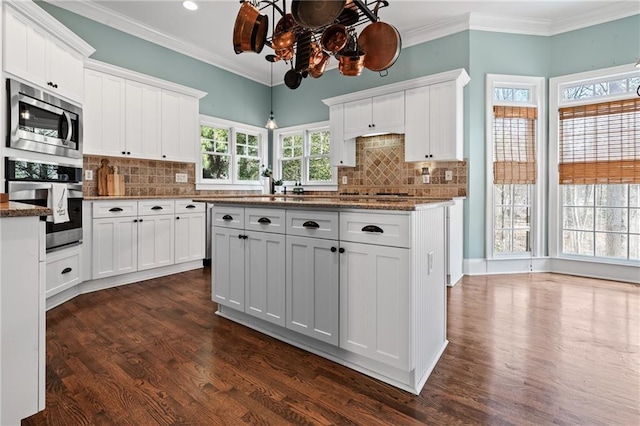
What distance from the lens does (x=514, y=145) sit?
13.8 feet

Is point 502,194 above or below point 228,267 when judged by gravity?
above

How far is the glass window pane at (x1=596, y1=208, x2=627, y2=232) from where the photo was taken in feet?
12.6

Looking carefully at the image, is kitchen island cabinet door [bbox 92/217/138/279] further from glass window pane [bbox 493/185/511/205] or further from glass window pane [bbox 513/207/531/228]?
glass window pane [bbox 513/207/531/228]

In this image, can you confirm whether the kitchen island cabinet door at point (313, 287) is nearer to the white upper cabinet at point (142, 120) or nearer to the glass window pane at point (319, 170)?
the white upper cabinet at point (142, 120)

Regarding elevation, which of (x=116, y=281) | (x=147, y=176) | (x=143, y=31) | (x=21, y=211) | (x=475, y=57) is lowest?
(x=116, y=281)

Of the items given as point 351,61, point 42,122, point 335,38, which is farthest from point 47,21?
point 351,61

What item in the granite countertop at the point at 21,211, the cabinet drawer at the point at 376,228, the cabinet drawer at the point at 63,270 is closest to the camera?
the granite countertop at the point at 21,211

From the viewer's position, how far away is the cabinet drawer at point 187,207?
13.5 feet

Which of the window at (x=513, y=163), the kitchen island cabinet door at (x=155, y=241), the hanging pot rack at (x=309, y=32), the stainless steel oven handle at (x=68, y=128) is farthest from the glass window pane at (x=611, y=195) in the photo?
the stainless steel oven handle at (x=68, y=128)

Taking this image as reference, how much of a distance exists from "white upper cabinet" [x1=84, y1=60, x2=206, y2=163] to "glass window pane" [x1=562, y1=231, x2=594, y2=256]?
5115mm

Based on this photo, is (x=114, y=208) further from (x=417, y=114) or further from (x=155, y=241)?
(x=417, y=114)

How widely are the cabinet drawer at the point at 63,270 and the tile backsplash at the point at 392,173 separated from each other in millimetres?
3503

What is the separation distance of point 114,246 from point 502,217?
4690 millimetres

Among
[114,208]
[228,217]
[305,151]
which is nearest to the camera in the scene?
[228,217]
